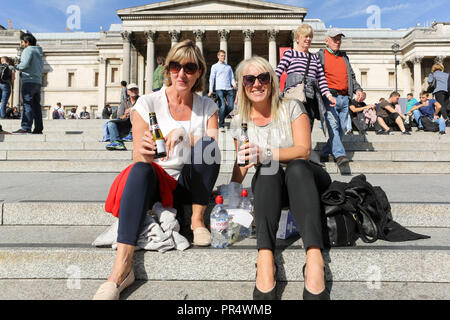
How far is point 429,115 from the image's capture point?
9.83 m

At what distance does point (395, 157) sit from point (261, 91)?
4.79 meters

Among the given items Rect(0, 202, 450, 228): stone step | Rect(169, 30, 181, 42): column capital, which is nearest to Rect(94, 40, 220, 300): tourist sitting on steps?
Rect(0, 202, 450, 228): stone step

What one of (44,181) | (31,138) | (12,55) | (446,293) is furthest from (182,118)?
(12,55)

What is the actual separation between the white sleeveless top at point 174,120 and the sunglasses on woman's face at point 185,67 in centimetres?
23

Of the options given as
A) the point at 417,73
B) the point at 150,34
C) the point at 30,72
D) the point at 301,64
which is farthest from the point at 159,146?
the point at 417,73

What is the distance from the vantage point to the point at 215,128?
2662mm

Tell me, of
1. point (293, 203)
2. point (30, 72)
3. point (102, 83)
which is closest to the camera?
point (293, 203)

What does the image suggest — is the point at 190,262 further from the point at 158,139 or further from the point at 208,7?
the point at 208,7

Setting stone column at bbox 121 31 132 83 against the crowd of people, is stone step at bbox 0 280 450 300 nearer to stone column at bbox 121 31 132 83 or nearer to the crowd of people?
the crowd of people

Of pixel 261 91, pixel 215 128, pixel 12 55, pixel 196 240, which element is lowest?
pixel 196 240

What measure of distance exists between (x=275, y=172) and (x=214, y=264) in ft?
2.55

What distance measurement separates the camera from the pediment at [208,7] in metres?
29.6

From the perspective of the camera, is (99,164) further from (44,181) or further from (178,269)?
(178,269)
